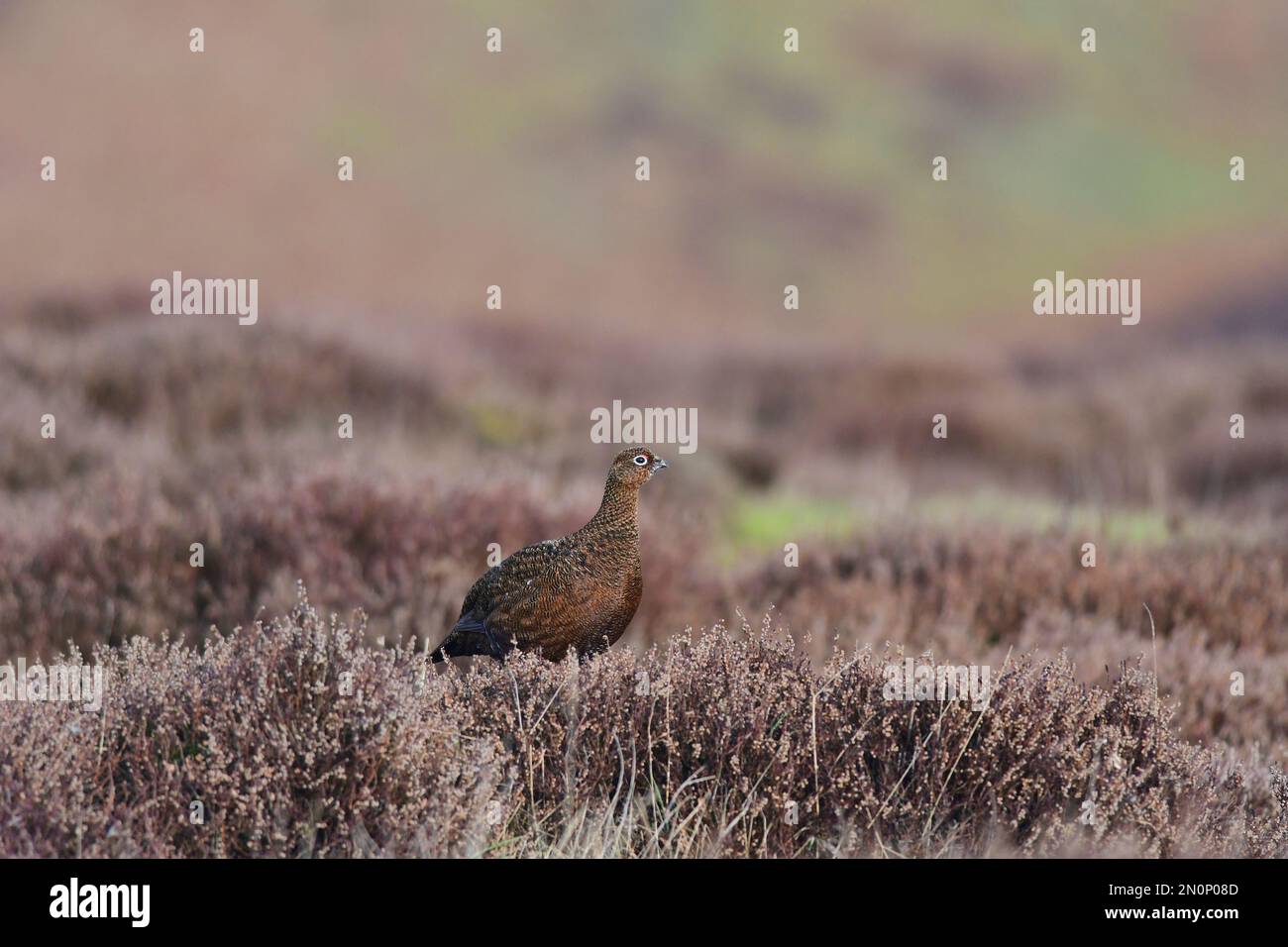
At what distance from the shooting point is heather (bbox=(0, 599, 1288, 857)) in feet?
10.6

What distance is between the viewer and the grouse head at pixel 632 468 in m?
4.04

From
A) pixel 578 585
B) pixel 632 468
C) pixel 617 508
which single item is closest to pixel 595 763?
pixel 578 585

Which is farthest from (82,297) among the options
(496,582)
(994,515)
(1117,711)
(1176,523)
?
(1117,711)

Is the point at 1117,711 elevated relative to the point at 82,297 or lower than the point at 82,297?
lower

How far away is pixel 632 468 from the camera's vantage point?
4.04 m

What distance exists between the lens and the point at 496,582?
13.5 feet

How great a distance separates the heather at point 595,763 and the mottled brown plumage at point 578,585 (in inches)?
5.9

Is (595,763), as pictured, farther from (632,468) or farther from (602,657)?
(632,468)

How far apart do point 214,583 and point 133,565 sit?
15.2 inches

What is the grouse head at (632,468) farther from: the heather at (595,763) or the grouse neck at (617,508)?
the heather at (595,763)

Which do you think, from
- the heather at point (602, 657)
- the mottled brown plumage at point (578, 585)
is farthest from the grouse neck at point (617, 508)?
the heather at point (602, 657)

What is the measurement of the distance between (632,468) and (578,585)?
380mm

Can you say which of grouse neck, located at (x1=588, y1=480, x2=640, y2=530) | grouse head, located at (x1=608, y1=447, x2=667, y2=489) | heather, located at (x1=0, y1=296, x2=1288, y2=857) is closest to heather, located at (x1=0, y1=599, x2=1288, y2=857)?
heather, located at (x1=0, y1=296, x2=1288, y2=857)
